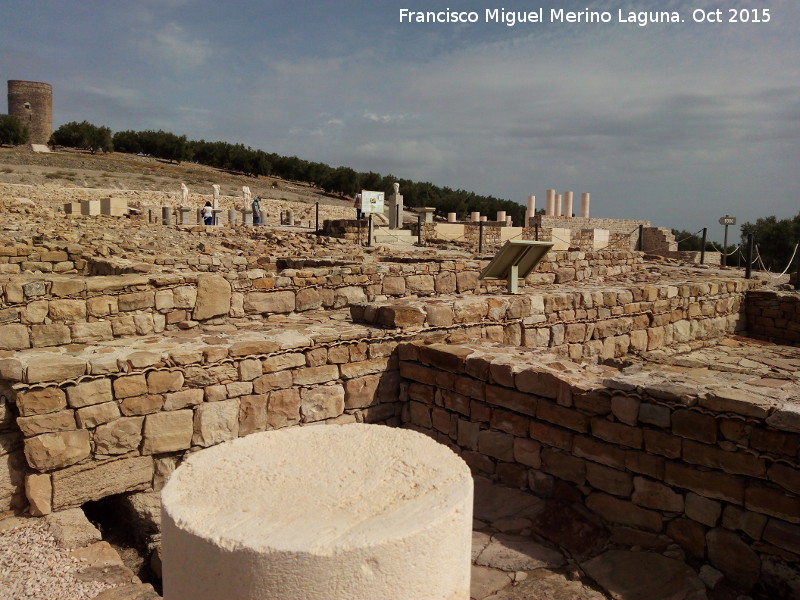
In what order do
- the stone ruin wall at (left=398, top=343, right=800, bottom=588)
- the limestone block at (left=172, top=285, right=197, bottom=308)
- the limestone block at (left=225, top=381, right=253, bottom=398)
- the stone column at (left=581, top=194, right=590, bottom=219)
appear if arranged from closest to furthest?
the stone ruin wall at (left=398, top=343, right=800, bottom=588), the limestone block at (left=225, top=381, right=253, bottom=398), the limestone block at (left=172, top=285, right=197, bottom=308), the stone column at (left=581, top=194, right=590, bottom=219)

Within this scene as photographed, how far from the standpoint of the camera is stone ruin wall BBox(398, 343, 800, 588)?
3.10m

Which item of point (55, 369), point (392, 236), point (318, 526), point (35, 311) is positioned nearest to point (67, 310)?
point (35, 311)

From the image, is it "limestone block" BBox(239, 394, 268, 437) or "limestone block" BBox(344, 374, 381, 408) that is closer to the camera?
"limestone block" BBox(239, 394, 268, 437)

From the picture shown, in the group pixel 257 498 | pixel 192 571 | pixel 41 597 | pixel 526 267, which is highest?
pixel 526 267

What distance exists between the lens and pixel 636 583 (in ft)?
10.5

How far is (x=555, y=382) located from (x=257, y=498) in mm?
2431

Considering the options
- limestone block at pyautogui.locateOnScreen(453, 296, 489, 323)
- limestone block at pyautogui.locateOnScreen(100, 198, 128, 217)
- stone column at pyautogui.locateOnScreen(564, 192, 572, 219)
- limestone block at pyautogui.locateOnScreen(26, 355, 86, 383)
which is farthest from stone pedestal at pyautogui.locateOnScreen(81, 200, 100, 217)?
stone column at pyautogui.locateOnScreen(564, 192, 572, 219)

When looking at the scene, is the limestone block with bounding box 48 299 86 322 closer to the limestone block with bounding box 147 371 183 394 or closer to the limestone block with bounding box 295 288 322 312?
the limestone block with bounding box 147 371 183 394

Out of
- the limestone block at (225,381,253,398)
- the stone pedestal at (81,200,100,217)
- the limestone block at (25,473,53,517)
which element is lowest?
the limestone block at (25,473,53,517)

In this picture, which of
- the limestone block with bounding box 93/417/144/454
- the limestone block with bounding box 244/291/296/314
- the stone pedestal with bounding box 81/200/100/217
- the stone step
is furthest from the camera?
the stone pedestal with bounding box 81/200/100/217

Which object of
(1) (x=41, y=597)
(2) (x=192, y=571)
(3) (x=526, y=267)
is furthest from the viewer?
(3) (x=526, y=267)

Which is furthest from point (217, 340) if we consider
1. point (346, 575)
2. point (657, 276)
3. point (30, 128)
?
point (30, 128)

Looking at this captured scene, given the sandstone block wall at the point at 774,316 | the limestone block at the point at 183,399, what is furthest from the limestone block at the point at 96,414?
the sandstone block wall at the point at 774,316

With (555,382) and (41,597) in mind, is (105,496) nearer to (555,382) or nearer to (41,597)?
(41,597)
